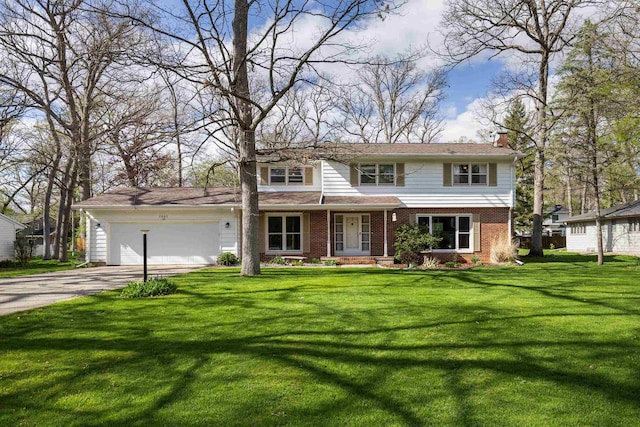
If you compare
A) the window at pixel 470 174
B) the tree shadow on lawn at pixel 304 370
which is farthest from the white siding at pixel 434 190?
the tree shadow on lawn at pixel 304 370

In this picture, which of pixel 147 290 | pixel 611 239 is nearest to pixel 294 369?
pixel 147 290

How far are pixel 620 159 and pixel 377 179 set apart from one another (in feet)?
33.4

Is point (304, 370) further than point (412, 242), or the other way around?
point (412, 242)

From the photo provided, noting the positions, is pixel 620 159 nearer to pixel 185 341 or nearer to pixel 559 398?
pixel 559 398

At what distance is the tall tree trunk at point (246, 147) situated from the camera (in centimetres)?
1216

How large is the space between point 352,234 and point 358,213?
1.04 metres

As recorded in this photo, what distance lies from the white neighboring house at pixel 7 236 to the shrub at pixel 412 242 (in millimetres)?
20727

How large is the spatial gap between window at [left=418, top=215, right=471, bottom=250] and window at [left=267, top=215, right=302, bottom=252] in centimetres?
566

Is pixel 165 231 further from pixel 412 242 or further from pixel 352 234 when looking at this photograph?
pixel 412 242

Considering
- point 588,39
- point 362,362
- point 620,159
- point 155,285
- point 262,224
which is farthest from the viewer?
point 262,224

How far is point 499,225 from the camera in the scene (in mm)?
19516

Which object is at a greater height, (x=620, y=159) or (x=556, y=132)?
(x=556, y=132)

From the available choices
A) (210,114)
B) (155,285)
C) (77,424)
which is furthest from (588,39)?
Answer: (77,424)

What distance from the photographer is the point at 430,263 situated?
17391 millimetres
